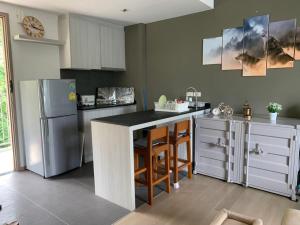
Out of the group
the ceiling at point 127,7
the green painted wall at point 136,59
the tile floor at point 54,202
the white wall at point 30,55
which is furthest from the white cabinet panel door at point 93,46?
the tile floor at point 54,202

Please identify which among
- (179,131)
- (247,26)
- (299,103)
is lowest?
(179,131)

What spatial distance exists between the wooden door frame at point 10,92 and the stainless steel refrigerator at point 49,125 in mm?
124

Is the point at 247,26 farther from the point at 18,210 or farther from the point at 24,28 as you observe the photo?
the point at 18,210

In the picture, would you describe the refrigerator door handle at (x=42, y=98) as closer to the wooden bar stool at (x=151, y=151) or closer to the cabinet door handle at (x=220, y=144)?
the wooden bar stool at (x=151, y=151)

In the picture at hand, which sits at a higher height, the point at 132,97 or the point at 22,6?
the point at 22,6

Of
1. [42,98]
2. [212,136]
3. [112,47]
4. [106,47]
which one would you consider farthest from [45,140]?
[212,136]

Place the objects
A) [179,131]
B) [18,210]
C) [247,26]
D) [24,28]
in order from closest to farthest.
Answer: [18,210] → [179,131] → [247,26] → [24,28]

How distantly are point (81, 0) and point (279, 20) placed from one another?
2.55 meters

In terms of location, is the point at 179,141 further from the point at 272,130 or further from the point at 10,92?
the point at 10,92

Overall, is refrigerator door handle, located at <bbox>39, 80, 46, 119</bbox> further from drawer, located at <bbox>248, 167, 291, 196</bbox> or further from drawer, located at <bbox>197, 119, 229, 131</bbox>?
drawer, located at <bbox>248, 167, 291, 196</bbox>

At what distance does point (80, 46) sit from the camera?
371cm

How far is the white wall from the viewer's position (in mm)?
3201

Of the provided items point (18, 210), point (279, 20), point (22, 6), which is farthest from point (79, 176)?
point (279, 20)

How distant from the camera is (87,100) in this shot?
4105 millimetres
